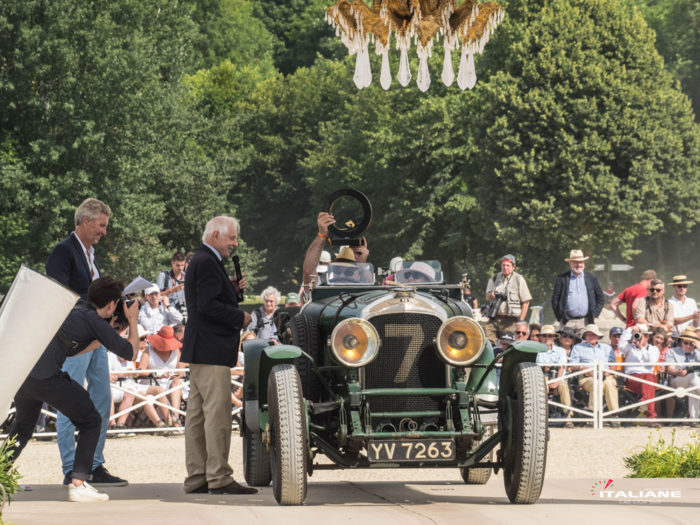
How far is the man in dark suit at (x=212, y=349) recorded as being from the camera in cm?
862

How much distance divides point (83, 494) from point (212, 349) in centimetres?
135

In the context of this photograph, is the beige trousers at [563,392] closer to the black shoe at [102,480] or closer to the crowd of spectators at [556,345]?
the crowd of spectators at [556,345]

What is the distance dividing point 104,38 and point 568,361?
29.9 metres

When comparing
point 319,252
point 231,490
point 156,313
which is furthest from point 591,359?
point 231,490

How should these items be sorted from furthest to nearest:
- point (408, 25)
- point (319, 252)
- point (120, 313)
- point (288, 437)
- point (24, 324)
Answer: point (319, 252)
point (408, 25)
point (120, 313)
point (288, 437)
point (24, 324)

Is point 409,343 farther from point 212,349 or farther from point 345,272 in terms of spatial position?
point 345,272

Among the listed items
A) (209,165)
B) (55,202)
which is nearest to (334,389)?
(55,202)

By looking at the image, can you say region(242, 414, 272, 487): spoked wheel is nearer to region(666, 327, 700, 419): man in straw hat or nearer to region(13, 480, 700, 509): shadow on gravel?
region(13, 480, 700, 509): shadow on gravel

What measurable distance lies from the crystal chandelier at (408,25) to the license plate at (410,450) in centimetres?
346

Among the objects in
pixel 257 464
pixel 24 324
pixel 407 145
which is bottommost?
pixel 257 464

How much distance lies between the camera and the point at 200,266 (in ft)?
28.4

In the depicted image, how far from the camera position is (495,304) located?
17.5m

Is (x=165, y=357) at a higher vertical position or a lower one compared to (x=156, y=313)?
lower

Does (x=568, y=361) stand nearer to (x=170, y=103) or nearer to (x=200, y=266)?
(x=200, y=266)
